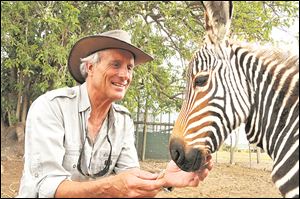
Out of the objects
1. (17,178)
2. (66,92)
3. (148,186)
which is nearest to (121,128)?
(66,92)

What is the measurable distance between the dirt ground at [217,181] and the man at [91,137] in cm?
482

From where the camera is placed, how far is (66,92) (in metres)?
2.26

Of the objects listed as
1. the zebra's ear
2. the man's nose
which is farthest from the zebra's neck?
the man's nose

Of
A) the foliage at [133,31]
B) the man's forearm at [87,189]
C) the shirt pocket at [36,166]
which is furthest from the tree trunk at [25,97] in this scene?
the man's forearm at [87,189]

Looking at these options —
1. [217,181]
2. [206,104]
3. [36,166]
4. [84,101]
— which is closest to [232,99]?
[206,104]

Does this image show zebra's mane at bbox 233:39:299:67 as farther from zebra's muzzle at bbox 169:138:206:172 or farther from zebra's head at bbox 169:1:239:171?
zebra's muzzle at bbox 169:138:206:172

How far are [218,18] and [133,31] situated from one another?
641 cm

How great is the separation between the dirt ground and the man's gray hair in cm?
484

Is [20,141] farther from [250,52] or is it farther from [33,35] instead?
[250,52]

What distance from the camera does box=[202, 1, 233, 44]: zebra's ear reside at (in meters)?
1.71

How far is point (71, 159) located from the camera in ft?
7.07

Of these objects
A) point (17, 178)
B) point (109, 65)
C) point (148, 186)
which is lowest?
point (17, 178)

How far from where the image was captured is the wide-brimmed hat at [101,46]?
2.24 meters

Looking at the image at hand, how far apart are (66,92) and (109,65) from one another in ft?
0.85
